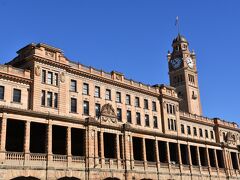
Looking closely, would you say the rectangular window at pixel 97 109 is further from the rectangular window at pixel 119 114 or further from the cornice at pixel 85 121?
the rectangular window at pixel 119 114

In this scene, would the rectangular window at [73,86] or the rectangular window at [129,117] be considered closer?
the rectangular window at [73,86]

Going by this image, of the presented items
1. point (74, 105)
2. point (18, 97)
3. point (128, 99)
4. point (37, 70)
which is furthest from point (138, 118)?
point (18, 97)

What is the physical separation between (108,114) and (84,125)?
6.56 metres

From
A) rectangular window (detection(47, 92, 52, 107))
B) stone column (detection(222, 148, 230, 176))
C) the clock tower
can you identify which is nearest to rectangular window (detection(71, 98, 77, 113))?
rectangular window (detection(47, 92, 52, 107))

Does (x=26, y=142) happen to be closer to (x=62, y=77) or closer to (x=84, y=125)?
(x=84, y=125)

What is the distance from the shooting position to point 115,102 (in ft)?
190

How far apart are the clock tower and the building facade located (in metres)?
28.5

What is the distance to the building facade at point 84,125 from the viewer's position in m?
42.8

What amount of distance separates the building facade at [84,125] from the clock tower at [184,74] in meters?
28.5

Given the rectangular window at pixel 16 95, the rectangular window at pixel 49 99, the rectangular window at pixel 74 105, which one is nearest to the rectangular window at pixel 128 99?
the rectangular window at pixel 74 105

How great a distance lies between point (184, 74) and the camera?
105m

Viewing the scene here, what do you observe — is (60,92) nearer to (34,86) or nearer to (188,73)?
(34,86)

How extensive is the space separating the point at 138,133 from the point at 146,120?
6.84 m

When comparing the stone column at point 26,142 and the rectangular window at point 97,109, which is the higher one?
the rectangular window at point 97,109
